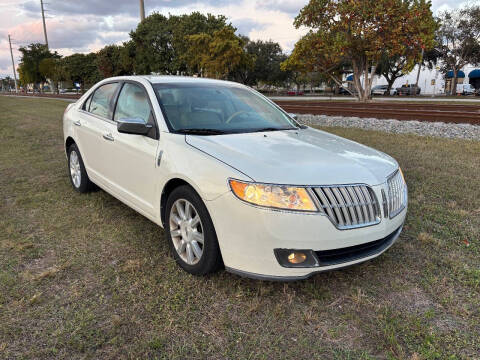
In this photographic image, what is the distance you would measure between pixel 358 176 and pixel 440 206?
254cm

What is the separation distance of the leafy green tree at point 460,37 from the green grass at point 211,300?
4506cm

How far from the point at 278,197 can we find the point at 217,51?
36729mm

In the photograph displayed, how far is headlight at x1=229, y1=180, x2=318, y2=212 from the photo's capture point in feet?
7.77

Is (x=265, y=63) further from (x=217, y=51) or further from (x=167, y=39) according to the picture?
(x=217, y=51)

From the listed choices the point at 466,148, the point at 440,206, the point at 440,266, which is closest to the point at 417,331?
the point at 440,266

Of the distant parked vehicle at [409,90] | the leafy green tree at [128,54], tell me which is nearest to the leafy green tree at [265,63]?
the leafy green tree at [128,54]

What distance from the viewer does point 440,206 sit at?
178 inches

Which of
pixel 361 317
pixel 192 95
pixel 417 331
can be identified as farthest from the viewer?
pixel 192 95

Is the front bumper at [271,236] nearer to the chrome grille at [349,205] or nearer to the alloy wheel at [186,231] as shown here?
the chrome grille at [349,205]

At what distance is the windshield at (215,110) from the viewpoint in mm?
3314

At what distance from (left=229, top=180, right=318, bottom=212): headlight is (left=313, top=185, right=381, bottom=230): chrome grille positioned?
96 millimetres

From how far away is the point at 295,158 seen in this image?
8.91ft

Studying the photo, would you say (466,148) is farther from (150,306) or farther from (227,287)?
(150,306)

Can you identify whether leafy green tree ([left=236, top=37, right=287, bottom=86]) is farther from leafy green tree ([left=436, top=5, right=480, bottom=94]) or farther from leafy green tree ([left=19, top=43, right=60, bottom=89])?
leafy green tree ([left=19, top=43, right=60, bottom=89])
